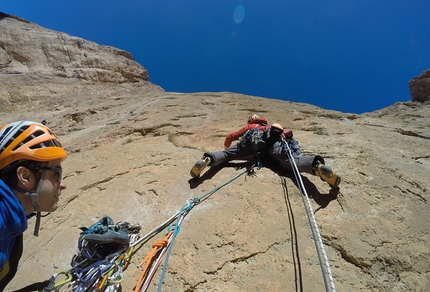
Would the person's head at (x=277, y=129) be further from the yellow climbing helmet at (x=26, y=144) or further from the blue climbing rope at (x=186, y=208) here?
the yellow climbing helmet at (x=26, y=144)

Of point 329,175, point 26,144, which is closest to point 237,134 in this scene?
point 329,175

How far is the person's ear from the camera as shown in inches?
64.9

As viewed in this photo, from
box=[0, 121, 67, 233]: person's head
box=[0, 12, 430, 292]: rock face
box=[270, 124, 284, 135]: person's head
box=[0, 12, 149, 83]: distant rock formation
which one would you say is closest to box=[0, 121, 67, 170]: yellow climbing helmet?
box=[0, 121, 67, 233]: person's head

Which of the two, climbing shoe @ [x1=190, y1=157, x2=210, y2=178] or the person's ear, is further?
climbing shoe @ [x1=190, y1=157, x2=210, y2=178]

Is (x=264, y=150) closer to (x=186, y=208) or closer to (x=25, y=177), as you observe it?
(x=186, y=208)

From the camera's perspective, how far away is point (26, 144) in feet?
5.66

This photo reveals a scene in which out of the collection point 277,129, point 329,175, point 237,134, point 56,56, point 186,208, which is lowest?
point 186,208

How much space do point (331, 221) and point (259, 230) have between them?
2.53 feet

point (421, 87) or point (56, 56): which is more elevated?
point (421, 87)

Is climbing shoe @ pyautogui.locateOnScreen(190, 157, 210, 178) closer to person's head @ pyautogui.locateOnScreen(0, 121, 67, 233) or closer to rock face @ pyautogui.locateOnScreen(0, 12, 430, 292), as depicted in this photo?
rock face @ pyautogui.locateOnScreen(0, 12, 430, 292)

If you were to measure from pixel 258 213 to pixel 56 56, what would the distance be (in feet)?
65.2

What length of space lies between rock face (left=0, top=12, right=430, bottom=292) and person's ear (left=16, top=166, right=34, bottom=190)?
1129 millimetres

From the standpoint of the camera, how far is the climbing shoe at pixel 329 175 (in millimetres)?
2932

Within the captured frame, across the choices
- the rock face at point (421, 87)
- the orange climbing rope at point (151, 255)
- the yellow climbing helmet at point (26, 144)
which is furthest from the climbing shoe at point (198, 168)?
the rock face at point (421, 87)
